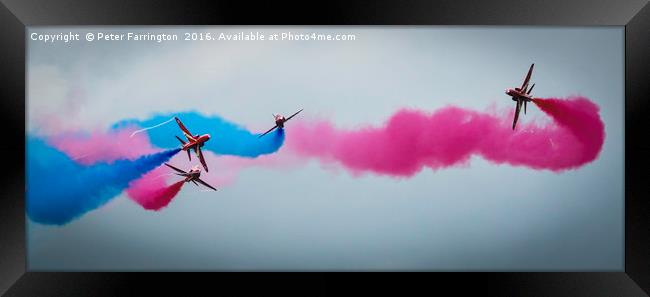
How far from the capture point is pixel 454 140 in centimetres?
339

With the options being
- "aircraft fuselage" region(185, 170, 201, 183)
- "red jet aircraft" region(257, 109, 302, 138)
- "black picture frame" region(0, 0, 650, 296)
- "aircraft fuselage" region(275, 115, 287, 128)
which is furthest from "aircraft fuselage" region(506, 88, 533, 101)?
"aircraft fuselage" region(185, 170, 201, 183)

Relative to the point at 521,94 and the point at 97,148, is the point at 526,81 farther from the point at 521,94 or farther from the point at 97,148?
the point at 97,148

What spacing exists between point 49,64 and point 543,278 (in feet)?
12.6

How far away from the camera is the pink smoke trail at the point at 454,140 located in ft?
11.0

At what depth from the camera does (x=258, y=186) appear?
338 centimetres

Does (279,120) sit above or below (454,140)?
above

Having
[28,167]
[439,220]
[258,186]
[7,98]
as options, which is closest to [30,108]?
[7,98]

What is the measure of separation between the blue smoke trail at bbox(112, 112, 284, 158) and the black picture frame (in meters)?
0.68

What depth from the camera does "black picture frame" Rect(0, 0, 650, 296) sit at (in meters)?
3.35

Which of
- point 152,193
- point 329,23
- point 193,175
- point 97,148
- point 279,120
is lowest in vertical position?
point 152,193

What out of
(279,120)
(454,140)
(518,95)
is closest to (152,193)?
(279,120)

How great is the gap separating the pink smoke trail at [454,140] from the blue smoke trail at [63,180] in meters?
1.12

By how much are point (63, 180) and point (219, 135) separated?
3.78 ft

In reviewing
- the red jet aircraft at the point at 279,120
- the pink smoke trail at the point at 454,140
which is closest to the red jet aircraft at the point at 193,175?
the red jet aircraft at the point at 279,120
